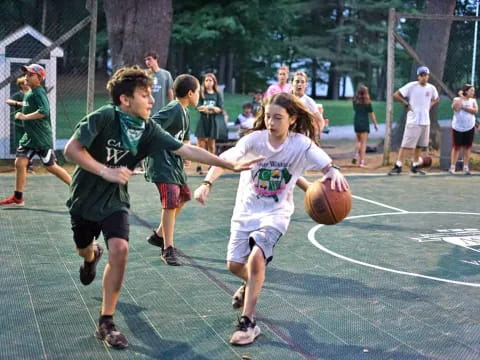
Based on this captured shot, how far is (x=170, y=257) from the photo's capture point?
7.27 metres

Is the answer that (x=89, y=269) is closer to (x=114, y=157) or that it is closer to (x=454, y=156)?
(x=114, y=157)

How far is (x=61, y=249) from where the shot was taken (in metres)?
7.79

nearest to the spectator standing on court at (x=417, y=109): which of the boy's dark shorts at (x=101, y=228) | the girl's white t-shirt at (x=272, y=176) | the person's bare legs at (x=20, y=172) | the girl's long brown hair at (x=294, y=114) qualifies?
the person's bare legs at (x=20, y=172)

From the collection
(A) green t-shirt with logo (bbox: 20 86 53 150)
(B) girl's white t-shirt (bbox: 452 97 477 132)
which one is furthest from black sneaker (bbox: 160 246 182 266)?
(B) girl's white t-shirt (bbox: 452 97 477 132)

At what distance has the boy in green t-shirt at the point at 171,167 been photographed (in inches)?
289

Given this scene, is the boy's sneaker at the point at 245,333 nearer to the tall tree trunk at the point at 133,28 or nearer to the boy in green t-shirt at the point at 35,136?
the boy in green t-shirt at the point at 35,136

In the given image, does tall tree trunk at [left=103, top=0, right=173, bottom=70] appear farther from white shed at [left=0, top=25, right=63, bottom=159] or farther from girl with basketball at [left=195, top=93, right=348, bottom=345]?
girl with basketball at [left=195, top=93, right=348, bottom=345]

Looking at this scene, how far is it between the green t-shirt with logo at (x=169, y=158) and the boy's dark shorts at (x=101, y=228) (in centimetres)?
187

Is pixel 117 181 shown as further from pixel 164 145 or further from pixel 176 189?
pixel 176 189

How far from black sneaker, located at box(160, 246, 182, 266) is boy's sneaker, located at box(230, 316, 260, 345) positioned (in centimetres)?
222

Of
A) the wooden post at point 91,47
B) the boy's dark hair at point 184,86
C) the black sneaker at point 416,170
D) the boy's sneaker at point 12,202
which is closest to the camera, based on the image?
the boy's dark hair at point 184,86

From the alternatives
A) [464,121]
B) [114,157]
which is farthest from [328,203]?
[464,121]

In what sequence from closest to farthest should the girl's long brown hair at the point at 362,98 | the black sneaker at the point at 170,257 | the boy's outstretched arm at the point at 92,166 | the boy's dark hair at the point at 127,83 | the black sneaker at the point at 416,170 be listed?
the boy's outstretched arm at the point at 92,166
the boy's dark hair at the point at 127,83
the black sneaker at the point at 170,257
the black sneaker at the point at 416,170
the girl's long brown hair at the point at 362,98

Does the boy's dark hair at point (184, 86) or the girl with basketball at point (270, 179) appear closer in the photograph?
the girl with basketball at point (270, 179)
